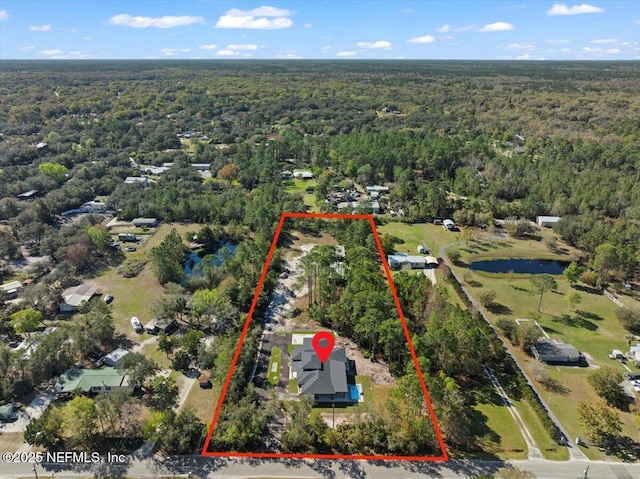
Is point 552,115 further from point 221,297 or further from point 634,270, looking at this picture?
point 221,297

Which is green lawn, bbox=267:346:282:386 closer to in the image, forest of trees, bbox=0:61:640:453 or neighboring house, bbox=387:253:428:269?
forest of trees, bbox=0:61:640:453

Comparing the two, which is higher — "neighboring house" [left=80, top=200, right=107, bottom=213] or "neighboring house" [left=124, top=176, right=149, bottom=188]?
"neighboring house" [left=124, top=176, right=149, bottom=188]

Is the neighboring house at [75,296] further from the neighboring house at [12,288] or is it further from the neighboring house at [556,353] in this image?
the neighboring house at [556,353]

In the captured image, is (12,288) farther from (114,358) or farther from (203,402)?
(203,402)

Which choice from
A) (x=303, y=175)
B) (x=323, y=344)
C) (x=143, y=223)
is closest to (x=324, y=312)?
(x=323, y=344)

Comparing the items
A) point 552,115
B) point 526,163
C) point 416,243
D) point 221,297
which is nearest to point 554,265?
point 416,243

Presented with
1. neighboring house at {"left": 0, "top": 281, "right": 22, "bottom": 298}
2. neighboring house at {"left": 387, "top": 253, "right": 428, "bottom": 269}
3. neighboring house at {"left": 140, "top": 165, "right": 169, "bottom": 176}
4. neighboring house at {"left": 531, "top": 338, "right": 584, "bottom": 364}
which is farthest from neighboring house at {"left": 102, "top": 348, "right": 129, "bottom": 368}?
neighboring house at {"left": 140, "top": 165, "right": 169, "bottom": 176}
